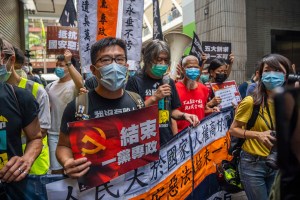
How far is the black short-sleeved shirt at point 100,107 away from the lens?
2.17 meters

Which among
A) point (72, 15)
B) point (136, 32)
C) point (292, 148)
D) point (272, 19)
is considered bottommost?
point (292, 148)

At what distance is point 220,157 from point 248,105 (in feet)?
3.14

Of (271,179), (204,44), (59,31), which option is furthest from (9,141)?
(204,44)

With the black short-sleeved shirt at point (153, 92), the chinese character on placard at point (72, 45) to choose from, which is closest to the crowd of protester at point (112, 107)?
the black short-sleeved shirt at point (153, 92)

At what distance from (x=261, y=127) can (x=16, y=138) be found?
186cm

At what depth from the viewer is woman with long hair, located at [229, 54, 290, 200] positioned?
2.72 metres

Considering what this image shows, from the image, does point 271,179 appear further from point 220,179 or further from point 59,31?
point 59,31

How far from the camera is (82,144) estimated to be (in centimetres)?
201

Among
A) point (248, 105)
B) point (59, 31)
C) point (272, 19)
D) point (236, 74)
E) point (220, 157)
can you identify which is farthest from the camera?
point (272, 19)

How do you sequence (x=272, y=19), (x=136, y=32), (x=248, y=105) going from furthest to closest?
1. (x=272, y=19)
2. (x=136, y=32)
3. (x=248, y=105)

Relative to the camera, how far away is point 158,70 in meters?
3.44

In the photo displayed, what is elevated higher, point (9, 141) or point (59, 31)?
point (59, 31)

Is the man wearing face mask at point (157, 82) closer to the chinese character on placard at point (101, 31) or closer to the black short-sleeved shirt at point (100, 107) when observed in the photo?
the chinese character on placard at point (101, 31)

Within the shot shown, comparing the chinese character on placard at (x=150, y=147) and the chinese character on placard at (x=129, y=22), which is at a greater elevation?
the chinese character on placard at (x=129, y=22)
